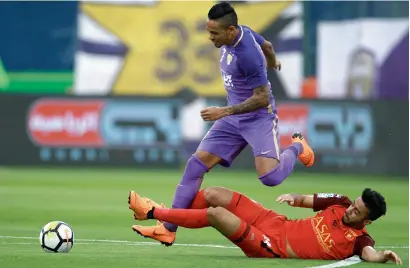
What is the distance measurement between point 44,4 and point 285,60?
5.89 metres

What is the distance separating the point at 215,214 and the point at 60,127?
14308 millimetres

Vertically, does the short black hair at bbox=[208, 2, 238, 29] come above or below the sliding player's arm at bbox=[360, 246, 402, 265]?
above

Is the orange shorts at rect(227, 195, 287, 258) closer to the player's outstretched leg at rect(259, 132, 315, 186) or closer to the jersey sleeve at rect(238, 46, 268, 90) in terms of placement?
the player's outstretched leg at rect(259, 132, 315, 186)

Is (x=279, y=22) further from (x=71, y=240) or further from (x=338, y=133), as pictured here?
(x=71, y=240)

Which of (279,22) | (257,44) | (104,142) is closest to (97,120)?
(104,142)

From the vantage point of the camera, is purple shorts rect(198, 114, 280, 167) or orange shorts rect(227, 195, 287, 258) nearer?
orange shorts rect(227, 195, 287, 258)

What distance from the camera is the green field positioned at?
919cm

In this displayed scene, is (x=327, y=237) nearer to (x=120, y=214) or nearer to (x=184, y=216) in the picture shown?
Result: (x=184, y=216)

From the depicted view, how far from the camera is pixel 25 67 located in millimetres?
26375

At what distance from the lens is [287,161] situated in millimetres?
10719

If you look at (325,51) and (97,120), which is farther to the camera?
(325,51)

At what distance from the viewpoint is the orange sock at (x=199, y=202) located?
10.0 meters

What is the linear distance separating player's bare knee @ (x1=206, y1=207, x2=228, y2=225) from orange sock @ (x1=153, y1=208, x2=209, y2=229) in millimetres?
58

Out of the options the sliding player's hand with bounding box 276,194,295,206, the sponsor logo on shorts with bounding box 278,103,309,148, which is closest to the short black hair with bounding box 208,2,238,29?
the sliding player's hand with bounding box 276,194,295,206
